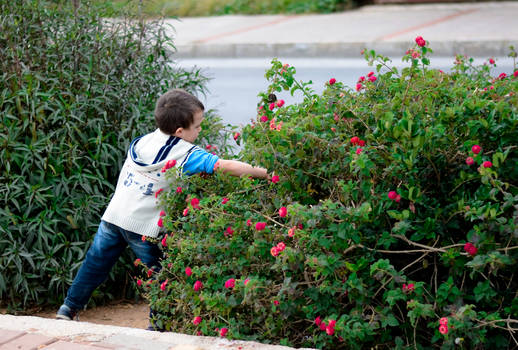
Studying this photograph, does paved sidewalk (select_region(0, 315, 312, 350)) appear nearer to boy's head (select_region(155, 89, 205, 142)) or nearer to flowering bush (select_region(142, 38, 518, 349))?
flowering bush (select_region(142, 38, 518, 349))

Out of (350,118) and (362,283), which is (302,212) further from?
(350,118)

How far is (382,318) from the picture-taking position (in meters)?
2.70

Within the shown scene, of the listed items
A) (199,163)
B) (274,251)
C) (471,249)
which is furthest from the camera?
(199,163)

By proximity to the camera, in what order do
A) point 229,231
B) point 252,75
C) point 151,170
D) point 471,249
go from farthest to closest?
point 252,75 < point 151,170 < point 229,231 < point 471,249

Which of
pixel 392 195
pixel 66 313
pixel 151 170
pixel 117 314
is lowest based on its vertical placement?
pixel 117 314

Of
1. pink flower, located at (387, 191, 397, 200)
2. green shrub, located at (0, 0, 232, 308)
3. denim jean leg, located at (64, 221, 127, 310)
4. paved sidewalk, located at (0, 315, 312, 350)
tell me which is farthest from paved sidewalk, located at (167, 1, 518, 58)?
paved sidewalk, located at (0, 315, 312, 350)

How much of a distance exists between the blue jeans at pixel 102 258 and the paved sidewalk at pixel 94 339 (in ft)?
2.34

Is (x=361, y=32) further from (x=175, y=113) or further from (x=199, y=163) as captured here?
(x=199, y=163)

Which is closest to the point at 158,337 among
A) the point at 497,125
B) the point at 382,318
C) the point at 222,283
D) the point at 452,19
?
the point at 222,283

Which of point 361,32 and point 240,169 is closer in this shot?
point 240,169

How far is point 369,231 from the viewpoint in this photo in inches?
112

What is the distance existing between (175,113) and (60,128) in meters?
1.04

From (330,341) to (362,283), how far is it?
269 mm

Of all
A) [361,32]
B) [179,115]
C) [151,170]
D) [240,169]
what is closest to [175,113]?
[179,115]
